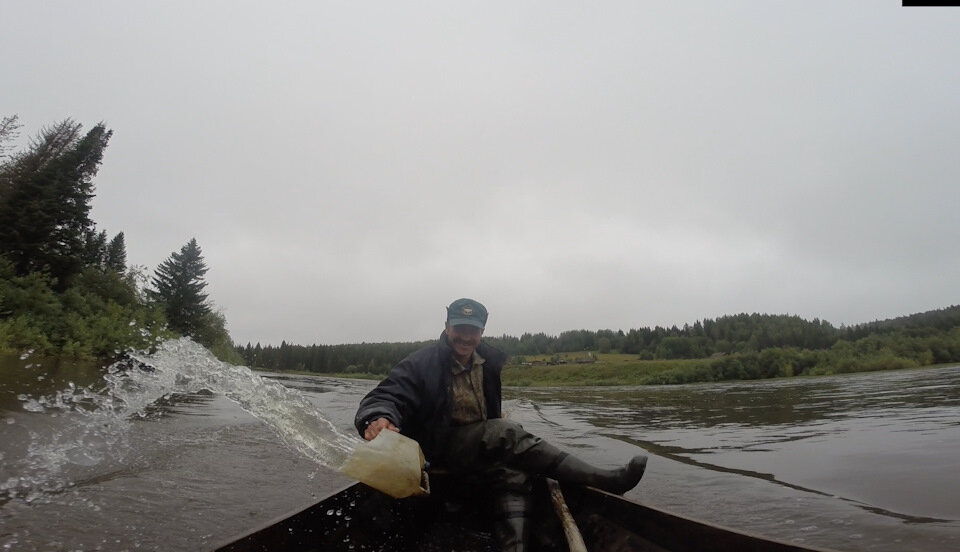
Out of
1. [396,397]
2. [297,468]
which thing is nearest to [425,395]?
[396,397]

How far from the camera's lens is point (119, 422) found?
346 inches

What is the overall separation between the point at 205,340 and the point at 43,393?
47.5 meters

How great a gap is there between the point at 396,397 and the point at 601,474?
1.89 m

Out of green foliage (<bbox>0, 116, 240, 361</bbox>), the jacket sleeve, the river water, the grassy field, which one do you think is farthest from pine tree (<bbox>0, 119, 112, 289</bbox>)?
the grassy field

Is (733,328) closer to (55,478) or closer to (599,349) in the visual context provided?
(599,349)

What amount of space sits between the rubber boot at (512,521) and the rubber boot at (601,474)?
16.1 inches

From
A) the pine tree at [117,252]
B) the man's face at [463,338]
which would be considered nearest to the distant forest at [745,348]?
the man's face at [463,338]

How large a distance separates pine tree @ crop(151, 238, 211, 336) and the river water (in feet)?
134

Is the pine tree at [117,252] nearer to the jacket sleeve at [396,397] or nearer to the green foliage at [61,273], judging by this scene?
the green foliage at [61,273]

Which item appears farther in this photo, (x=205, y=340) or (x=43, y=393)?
(x=205, y=340)

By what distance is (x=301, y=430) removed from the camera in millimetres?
11992

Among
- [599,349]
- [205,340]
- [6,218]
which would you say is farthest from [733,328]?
[6,218]

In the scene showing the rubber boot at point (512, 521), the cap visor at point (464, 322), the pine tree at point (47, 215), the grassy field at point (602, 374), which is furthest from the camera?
the grassy field at point (602, 374)

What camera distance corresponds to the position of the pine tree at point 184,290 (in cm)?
5047
